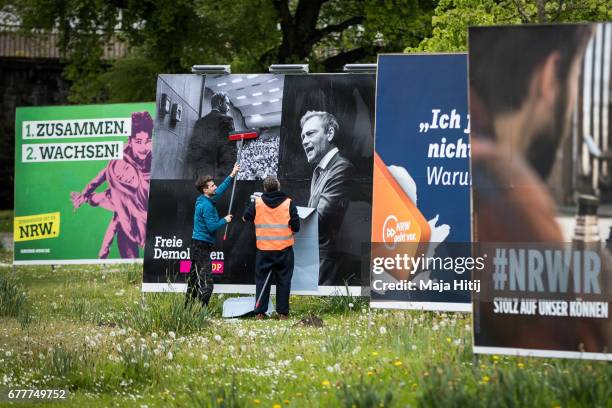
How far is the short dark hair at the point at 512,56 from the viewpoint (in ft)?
26.5

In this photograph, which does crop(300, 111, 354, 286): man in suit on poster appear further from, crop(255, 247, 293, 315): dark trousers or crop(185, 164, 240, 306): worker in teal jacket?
crop(185, 164, 240, 306): worker in teal jacket

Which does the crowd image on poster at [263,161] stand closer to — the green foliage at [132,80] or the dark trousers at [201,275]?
the dark trousers at [201,275]

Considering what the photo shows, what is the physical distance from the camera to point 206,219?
48.8 ft

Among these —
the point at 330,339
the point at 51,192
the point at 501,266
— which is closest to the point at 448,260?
the point at 330,339

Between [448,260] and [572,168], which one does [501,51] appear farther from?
[448,260]

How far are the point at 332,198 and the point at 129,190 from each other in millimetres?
6668

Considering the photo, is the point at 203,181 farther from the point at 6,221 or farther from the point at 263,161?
the point at 6,221

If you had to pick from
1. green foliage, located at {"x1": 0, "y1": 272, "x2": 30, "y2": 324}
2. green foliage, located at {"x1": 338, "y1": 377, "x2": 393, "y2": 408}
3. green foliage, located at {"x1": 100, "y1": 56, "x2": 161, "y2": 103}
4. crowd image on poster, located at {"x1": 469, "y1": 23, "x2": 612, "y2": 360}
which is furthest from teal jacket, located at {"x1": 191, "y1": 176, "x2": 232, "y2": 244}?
green foliage, located at {"x1": 100, "y1": 56, "x2": 161, "y2": 103}

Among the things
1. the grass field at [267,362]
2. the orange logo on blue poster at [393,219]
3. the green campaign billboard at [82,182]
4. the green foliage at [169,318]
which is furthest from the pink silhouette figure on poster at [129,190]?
the orange logo on blue poster at [393,219]

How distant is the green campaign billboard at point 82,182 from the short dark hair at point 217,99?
499 cm

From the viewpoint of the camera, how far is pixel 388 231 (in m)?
13.0

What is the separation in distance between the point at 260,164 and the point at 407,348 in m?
5.30

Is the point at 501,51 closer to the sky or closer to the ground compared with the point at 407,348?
closer to the sky

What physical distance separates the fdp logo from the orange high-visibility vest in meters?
2.02
